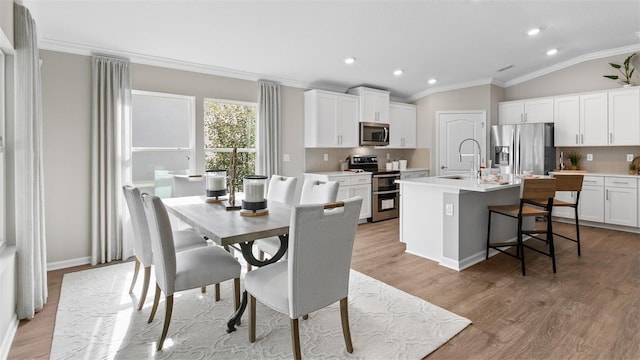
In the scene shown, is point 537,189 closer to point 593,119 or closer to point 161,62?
point 593,119

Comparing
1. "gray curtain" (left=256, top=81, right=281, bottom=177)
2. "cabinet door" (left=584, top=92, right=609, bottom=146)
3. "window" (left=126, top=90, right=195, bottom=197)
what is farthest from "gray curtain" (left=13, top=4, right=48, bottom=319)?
"cabinet door" (left=584, top=92, right=609, bottom=146)

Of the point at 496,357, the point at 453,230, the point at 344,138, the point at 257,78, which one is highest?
the point at 257,78

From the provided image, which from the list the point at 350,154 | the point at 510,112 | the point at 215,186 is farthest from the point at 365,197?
the point at 215,186

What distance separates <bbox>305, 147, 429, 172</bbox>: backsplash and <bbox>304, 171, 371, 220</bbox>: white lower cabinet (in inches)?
12.6

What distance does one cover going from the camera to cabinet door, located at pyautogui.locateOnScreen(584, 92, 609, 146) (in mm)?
5312

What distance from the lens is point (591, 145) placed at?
17.9 ft

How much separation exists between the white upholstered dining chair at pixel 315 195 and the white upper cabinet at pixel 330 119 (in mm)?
2532

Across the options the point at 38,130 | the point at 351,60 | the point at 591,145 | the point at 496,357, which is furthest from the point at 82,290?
the point at 591,145

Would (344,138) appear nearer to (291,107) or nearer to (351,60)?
(291,107)

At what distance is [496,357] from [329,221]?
1.32 meters

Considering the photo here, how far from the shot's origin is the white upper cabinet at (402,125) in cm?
669

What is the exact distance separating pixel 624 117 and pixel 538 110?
1.16 meters

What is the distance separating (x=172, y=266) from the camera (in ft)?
6.96

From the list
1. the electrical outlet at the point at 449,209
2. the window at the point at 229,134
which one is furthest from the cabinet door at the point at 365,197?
the electrical outlet at the point at 449,209
